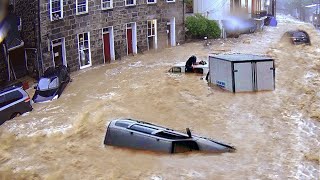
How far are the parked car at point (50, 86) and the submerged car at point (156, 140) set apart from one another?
23.7ft

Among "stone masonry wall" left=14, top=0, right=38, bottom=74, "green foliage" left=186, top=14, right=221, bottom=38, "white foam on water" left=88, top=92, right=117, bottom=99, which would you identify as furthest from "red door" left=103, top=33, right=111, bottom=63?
"green foliage" left=186, top=14, right=221, bottom=38

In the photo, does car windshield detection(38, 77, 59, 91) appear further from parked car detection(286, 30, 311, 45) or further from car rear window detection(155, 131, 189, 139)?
parked car detection(286, 30, 311, 45)

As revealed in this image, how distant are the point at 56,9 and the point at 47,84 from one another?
6.67 meters

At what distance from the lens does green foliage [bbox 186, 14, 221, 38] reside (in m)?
43.5

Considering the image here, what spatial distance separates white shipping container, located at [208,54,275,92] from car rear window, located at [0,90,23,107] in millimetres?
9575

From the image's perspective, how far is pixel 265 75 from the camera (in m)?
24.9

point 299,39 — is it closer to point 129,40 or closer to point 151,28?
point 151,28

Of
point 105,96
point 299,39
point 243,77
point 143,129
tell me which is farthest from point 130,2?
point 143,129

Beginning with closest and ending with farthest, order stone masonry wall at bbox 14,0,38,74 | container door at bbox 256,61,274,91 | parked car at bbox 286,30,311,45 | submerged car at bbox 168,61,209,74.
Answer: container door at bbox 256,61,274,91
stone masonry wall at bbox 14,0,38,74
submerged car at bbox 168,61,209,74
parked car at bbox 286,30,311,45

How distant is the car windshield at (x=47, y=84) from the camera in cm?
2445

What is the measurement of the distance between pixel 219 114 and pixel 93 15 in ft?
46.1

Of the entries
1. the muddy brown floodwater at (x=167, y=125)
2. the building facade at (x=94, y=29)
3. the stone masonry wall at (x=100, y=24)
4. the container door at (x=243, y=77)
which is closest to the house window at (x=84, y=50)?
the building facade at (x=94, y=29)

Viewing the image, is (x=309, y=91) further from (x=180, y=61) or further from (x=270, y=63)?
(x=180, y=61)

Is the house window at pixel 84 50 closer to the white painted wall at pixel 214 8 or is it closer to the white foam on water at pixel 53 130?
the white foam on water at pixel 53 130
